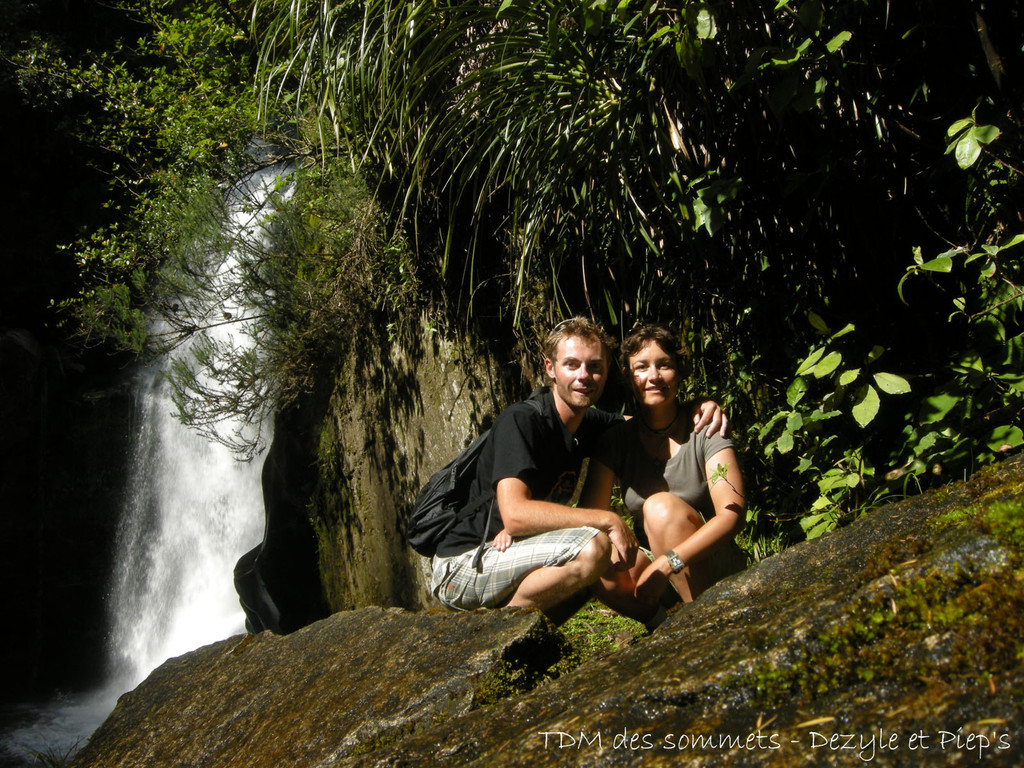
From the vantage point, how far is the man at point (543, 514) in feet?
8.52

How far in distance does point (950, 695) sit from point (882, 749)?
0.44 feet

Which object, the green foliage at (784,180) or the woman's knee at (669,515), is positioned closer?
the green foliage at (784,180)

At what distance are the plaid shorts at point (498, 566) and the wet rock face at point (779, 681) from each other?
0.30m

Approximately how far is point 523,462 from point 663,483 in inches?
23.7

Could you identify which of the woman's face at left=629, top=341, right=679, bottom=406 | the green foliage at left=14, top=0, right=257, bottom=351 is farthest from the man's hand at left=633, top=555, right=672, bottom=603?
the green foliage at left=14, top=0, right=257, bottom=351

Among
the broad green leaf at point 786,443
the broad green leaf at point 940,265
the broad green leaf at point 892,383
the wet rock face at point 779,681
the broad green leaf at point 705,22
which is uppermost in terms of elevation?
the broad green leaf at point 705,22

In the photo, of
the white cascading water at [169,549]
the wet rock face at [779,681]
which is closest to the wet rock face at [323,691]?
the wet rock face at [779,681]

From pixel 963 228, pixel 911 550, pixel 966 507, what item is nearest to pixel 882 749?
pixel 911 550

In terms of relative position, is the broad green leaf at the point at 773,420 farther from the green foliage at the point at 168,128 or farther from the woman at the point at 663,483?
the green foliage at the point at 168,128

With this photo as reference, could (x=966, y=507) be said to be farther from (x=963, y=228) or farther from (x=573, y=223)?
(x=573, y=223)

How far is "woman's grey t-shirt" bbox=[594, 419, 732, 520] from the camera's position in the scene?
2.83 meters

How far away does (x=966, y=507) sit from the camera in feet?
5.43

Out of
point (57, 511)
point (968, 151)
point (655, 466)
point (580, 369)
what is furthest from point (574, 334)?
point (57, 511)

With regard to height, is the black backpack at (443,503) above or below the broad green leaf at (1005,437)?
above
